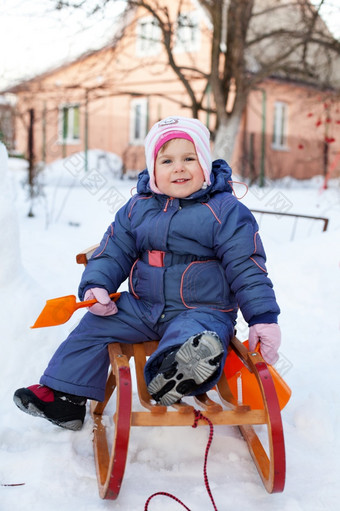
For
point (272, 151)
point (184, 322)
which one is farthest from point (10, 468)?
point (272, 151)

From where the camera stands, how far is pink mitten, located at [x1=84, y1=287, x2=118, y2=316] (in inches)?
83.2

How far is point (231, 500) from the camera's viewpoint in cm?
180

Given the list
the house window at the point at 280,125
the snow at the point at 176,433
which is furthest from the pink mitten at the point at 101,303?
the house window at the point at 280,125

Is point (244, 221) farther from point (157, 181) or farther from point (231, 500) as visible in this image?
point (231, 500)

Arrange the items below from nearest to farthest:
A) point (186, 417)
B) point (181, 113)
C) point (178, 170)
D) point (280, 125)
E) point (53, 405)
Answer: point (186, 417), point (53, 405), point (178, 170), point (181, 113), point (280, 125)

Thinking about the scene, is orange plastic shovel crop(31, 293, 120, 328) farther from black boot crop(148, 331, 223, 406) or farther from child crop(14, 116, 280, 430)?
black boot crop(148, 331, 223, 406)

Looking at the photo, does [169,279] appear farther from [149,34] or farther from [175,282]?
[149,34]

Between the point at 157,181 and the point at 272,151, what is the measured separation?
43.7 feet

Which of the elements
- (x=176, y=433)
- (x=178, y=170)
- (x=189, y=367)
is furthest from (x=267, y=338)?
(x=178, y=170)

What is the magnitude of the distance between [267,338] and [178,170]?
0.74 meters

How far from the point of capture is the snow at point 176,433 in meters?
1.81

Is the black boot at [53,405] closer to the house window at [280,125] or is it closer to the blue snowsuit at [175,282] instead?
the blue snowsuit at [175,282]

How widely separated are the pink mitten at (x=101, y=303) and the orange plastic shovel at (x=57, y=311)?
3cm

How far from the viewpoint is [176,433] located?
2170 mm
